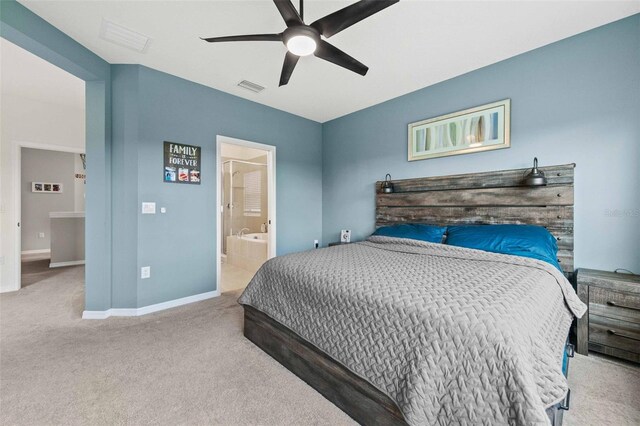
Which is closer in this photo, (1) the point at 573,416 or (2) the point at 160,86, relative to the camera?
(1) the point at 573,416

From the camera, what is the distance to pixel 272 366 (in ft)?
6.42

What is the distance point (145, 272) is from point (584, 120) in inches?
178

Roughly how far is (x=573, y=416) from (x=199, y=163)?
12.6ft

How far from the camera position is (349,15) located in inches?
63.9

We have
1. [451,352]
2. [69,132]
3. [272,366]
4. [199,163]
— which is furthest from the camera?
[69,132]

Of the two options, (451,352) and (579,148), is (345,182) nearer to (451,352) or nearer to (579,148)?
(579,148)

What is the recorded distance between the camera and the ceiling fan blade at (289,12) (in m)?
1.52

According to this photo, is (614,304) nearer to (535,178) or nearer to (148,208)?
(535,178)

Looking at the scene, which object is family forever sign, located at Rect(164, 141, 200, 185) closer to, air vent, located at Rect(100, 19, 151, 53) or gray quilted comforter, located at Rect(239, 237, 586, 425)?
air vent, located at Rect(100, 19, 151, 53)

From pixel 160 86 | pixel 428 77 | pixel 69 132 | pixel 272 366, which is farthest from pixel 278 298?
pixel 69 132

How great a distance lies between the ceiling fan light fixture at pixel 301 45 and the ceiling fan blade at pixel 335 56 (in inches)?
2.3

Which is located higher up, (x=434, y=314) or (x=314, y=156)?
(x=314, y=156)

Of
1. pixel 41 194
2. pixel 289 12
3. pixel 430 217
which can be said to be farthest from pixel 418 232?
pixel 41 194

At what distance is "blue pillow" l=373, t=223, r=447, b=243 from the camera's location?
2.90m
